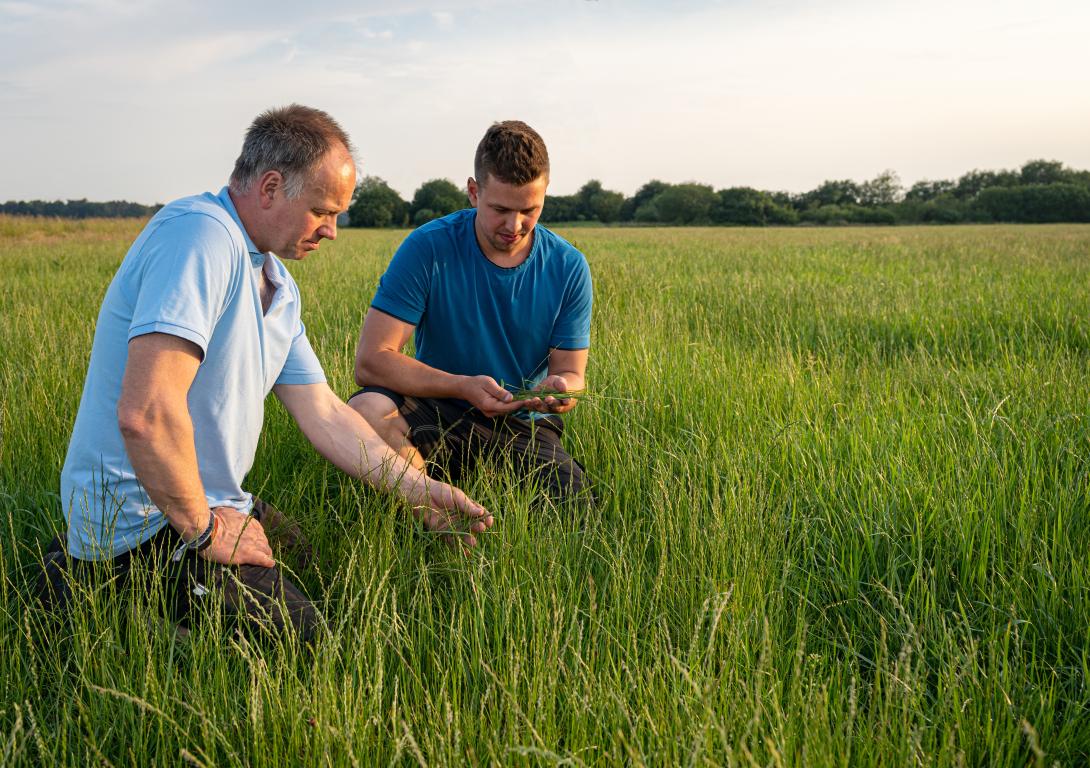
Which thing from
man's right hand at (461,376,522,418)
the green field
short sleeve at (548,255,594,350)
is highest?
short sleeve at (548,255,594,350)

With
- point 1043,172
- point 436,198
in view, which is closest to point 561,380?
point 436,198

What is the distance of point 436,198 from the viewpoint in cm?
8144

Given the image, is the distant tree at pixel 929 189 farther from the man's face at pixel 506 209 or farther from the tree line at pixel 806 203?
the man's face at pixel 506 209

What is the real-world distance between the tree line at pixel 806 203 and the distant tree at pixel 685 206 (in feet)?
0.39

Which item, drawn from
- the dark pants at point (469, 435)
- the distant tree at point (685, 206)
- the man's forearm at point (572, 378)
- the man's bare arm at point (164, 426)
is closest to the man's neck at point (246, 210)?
the man's bare arm at point (164, 426)

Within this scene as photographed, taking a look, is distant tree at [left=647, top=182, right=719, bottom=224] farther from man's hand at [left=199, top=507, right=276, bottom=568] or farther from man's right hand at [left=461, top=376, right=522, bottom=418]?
man's hand at [left=199, top=507, right=276, bottom=568]

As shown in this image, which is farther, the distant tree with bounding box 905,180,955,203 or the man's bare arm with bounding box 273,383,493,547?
the distant tree with bounding box 905,180,955,203

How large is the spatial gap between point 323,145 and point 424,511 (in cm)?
127

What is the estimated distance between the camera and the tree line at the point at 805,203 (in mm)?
71562

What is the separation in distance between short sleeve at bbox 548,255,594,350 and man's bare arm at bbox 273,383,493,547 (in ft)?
3.55

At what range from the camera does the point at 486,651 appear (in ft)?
6.38

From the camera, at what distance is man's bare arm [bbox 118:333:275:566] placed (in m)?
1.90

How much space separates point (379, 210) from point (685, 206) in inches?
1495

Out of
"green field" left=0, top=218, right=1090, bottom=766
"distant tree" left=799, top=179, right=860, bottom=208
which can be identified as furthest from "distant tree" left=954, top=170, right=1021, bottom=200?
"green field" left=0, top=218, right=1090, bottom=766
